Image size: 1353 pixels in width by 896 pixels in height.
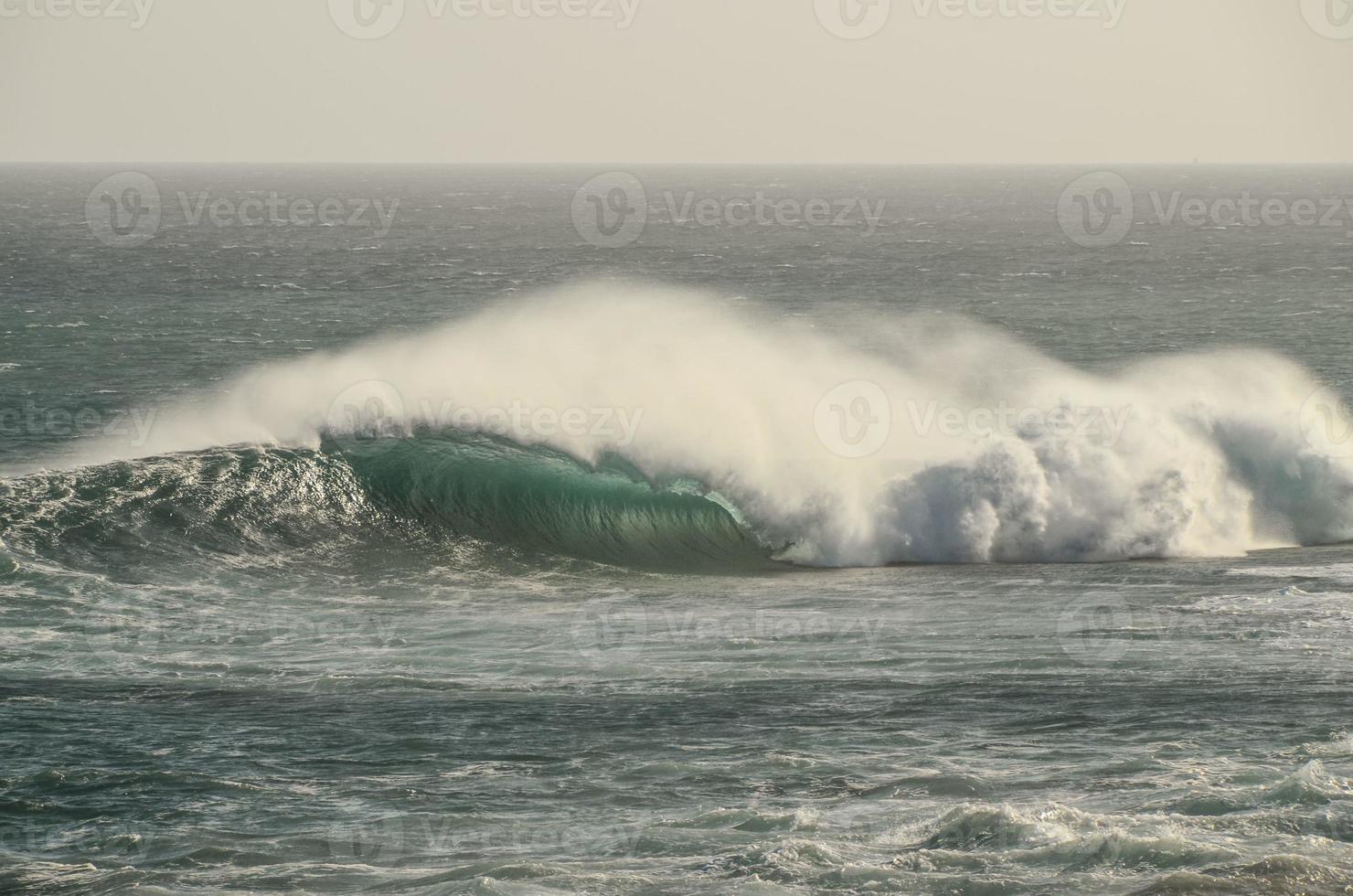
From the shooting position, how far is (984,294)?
70750mm

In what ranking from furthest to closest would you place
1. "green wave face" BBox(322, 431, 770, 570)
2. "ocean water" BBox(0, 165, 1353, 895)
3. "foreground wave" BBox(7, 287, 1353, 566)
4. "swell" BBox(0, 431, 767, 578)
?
"foreground wave" BBox(7, 287, 1353, 566) < "green wave face" BBox(322, 431, 770, 570) < "swell" BBox(0, 431, 767, 578) < "ocean water" BBox(0, 165, 1353, 895)

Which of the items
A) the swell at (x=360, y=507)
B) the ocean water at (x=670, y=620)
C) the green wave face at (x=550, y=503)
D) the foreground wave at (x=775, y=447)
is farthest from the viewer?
the foreground wave at (x=775, y=447)

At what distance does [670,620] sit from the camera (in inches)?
727

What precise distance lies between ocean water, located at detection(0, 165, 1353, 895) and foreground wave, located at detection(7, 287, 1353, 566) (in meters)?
0.08

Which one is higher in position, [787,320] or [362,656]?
[787,320]

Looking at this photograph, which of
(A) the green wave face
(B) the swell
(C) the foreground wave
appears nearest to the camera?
(B) the swell

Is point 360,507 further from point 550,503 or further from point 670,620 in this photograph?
point 670,620

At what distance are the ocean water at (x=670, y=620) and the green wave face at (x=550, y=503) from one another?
0.08 metres

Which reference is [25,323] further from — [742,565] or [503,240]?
[503,240]

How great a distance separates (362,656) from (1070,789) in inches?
300

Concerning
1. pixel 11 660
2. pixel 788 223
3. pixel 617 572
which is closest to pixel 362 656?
pixel 11 660

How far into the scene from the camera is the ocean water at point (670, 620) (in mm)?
11742

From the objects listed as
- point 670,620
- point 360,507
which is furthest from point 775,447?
point 670,620

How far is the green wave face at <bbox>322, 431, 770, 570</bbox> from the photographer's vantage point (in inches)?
887
